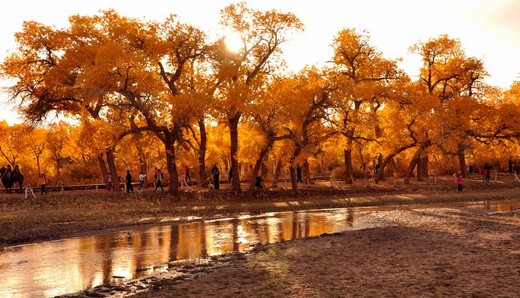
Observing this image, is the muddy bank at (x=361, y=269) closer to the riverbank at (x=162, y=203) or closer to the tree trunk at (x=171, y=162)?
the riverbank at (x=162, y=203)

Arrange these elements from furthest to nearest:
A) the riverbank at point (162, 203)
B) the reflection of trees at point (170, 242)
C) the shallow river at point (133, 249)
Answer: the riverbank at point (162, 203) → the reflection of trees at point (170, 242) → the shallow river at point (133, 249)

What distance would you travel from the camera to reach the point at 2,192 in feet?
143

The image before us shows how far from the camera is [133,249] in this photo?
2089 centimetres

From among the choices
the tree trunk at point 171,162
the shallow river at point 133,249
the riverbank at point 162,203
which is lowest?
the shallow river at point 133,249

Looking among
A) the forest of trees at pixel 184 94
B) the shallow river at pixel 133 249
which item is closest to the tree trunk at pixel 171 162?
the forest of trees at pixel 184 94

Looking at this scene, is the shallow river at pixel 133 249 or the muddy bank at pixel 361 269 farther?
the shallow river at pixel 133 249

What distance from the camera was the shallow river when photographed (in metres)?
15.4

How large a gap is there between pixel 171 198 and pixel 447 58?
35.4 meters

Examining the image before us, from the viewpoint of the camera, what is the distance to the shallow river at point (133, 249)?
604 inches

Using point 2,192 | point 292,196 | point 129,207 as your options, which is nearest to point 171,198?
point 129,207

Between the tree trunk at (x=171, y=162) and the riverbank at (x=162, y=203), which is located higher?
the tree trunk at (x=171, y=162)

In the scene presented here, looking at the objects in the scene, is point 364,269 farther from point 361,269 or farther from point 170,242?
point 170,242

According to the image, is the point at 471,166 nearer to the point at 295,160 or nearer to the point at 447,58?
the point at 447,58

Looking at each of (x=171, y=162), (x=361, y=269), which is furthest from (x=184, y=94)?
(x=361, y=269)
